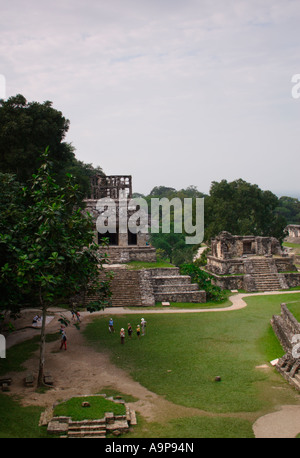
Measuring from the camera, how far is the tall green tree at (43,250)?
13633 millimetres

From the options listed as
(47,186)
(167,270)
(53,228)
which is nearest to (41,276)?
(53,228)

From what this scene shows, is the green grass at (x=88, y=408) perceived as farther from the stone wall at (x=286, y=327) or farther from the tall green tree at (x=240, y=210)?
the tall green tree at (x=240, y=210)

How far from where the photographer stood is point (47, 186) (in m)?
15.1

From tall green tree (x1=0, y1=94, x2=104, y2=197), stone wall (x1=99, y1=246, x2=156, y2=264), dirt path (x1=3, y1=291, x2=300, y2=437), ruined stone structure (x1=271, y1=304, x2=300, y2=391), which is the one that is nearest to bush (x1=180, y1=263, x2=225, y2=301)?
stone wall (x1=99, y1=246, x2=156, y2=264)

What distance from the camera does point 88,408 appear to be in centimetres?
1163

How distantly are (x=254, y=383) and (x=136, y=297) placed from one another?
11768mm

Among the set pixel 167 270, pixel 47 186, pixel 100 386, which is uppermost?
pixel 47 186

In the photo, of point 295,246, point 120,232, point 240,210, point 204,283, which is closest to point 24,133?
point 120,232

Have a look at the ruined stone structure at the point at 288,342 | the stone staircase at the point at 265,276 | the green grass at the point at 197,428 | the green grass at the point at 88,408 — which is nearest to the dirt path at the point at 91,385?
the green grass at the point at 197,428

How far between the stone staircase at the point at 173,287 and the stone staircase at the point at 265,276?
5.19 metres

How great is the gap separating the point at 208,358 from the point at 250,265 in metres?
15.1

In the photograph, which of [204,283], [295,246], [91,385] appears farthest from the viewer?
[295,246]

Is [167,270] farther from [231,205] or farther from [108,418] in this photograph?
[108,418]

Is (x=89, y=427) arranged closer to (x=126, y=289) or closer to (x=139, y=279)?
(x=126, y=289)
